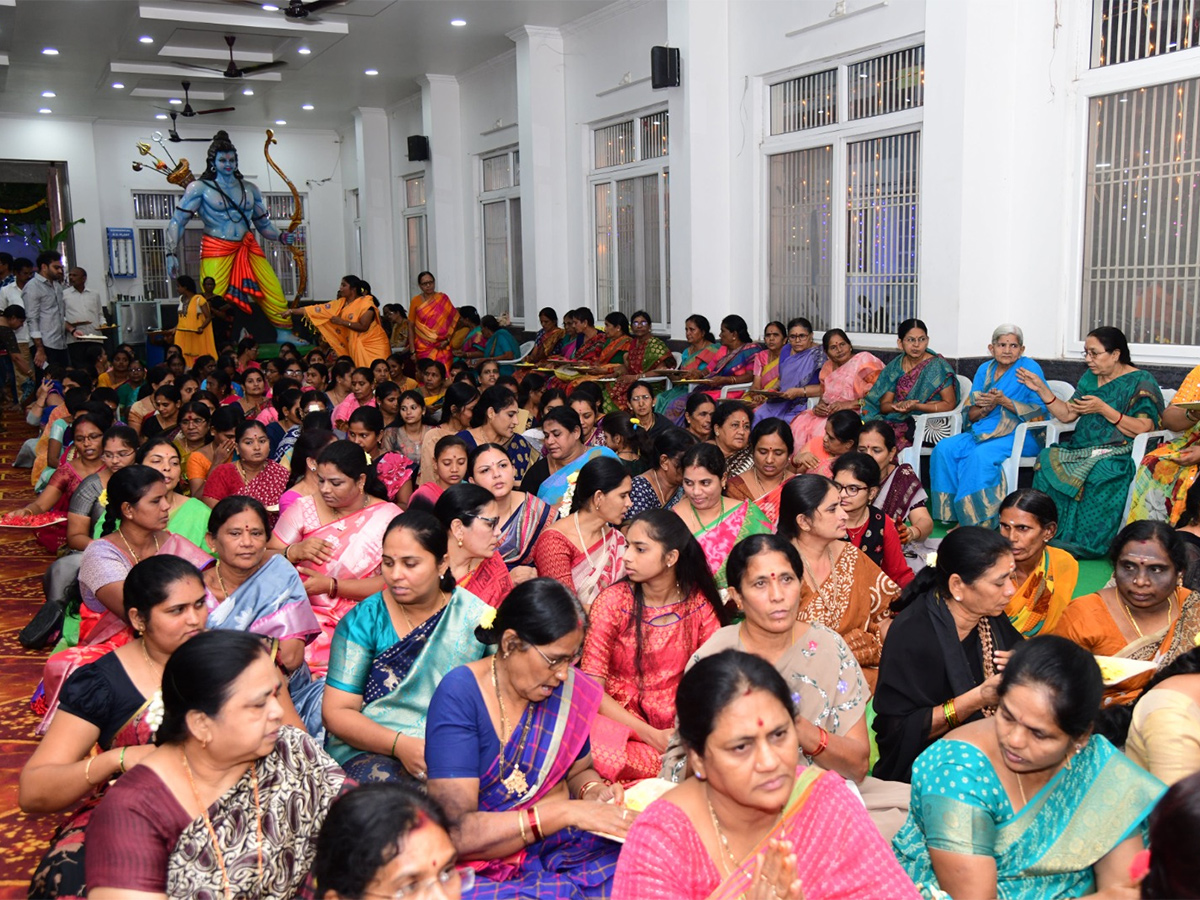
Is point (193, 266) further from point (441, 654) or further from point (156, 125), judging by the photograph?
point (441, 654)

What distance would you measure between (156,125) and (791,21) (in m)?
11.7

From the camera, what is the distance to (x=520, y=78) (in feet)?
34.1

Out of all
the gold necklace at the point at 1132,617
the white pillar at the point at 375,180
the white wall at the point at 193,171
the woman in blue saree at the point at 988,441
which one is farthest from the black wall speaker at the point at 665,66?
the white wall at the point at 193,171

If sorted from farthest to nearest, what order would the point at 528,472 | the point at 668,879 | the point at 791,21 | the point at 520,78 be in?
the point at 520,78 < the point at 791,21 < the point at 528,472 < the point at 668,879

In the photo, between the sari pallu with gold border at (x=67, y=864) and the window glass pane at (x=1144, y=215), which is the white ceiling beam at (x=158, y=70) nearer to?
the window glass pane at (x=1144, y=215)

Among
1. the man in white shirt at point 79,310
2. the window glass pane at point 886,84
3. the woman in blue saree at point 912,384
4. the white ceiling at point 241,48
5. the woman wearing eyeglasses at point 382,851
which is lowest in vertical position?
the woman wearing eyeglasses at point 382,851

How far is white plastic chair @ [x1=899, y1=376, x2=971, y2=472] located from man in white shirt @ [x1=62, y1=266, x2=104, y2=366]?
987cm

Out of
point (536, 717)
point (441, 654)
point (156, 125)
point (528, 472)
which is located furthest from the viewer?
point (156, 125)

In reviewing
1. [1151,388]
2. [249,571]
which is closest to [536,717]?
[249,571]

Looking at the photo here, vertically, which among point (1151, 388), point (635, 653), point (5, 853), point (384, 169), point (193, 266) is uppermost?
point (384, 169)

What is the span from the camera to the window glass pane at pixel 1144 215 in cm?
549

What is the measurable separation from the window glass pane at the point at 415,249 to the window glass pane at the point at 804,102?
7.03 m

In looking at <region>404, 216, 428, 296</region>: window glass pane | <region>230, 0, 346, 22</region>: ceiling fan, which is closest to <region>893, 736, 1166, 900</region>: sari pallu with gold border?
<region>230, 0, 346, 22</region>: ceiling fan

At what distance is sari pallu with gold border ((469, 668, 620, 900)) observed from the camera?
216 centimetres
